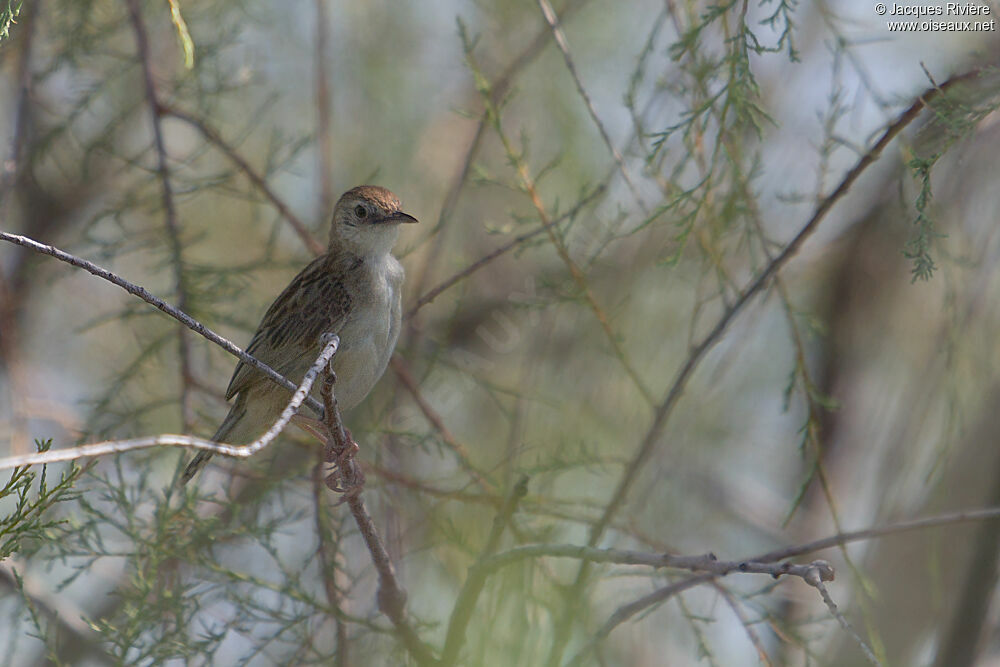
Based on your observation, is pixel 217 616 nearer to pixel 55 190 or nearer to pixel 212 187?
pixel 212 187

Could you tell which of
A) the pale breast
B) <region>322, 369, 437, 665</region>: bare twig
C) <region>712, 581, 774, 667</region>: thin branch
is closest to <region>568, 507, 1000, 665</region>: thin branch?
<region>712, 581, 774, 667</region>: thin branch

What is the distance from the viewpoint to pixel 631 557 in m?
2.85

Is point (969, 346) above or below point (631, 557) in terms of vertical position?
above

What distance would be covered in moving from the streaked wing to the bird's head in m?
0.17

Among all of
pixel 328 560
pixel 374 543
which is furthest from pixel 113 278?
pixel 328 560

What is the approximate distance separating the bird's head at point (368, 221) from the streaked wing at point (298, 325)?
6.7 inches

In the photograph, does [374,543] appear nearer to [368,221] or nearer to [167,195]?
[368,221]

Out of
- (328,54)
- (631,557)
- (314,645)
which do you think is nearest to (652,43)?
(631,557)

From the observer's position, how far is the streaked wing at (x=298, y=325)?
4.34m

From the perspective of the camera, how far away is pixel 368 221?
4.66m

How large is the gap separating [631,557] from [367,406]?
2705 mm

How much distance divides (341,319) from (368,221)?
58cm

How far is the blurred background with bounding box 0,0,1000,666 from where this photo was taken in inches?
155

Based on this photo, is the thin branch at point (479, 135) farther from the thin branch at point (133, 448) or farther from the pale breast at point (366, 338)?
the thin branch at point (133, 448)
